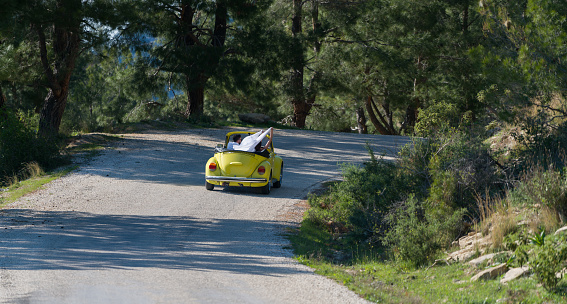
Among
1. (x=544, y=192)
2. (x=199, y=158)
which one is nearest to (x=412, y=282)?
(x=544, y=192)

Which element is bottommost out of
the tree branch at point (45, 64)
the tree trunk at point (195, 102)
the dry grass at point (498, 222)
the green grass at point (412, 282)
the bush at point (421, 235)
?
the green grass at point (412, 282)

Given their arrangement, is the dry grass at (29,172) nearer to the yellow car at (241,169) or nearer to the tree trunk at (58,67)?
the tree trunk at (58,67)

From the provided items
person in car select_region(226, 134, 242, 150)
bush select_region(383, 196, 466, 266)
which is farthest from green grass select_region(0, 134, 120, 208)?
bush select_region(383, 196, 466, 266)

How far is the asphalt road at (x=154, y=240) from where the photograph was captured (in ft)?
21.7

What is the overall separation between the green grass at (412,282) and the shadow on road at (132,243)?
27.1 inches

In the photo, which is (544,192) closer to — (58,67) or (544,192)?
(544,192)

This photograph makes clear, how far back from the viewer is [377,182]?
1148 cm

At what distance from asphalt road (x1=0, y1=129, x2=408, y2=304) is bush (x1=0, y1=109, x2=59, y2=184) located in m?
1.29

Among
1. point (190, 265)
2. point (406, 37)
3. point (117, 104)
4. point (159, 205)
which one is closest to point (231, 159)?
point (159, 205)

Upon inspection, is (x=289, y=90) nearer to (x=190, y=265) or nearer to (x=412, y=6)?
(x=412, y=6)

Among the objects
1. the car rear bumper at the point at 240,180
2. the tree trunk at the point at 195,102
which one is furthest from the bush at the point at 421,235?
the tree trunk at the point at 195,102

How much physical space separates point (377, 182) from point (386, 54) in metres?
19.0

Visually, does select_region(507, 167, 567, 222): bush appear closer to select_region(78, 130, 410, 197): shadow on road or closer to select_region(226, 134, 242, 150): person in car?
select_region(78, 130, 410, 197): shadow on road

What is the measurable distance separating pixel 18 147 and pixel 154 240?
9449 mm
